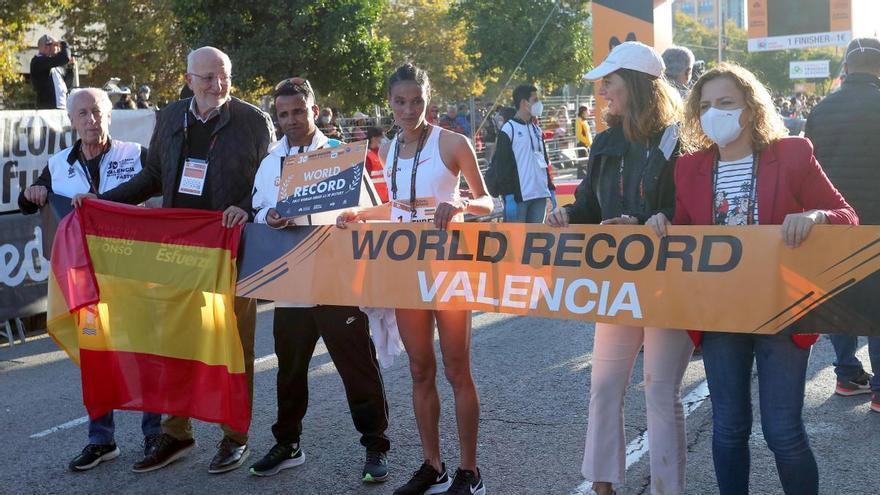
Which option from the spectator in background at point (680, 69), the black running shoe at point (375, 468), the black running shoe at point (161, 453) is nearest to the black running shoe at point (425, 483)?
the black running shoe at point (375, 468)

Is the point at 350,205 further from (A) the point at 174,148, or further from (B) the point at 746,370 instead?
(B) the point at 746,370

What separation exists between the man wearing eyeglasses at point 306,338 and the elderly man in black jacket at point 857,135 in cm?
284

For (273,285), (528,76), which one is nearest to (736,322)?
(273,285)

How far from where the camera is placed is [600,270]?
13.0 ft

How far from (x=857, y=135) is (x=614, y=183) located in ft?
7.83

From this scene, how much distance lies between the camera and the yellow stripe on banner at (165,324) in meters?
5.05

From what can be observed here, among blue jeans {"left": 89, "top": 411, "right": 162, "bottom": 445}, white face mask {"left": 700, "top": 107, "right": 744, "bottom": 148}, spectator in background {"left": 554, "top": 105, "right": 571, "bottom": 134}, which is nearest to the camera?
white face mask {"left": 700, "top": 107, "right": 744, "bottom": 148}

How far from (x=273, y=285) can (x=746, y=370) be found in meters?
2.32

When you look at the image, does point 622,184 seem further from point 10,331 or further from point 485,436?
point 10,331

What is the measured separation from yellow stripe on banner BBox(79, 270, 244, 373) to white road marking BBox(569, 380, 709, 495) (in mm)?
1796

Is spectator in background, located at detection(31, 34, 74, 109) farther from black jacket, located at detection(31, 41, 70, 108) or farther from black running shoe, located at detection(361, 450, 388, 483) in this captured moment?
black running shoe, located at detection(361, 450, 388, 483)

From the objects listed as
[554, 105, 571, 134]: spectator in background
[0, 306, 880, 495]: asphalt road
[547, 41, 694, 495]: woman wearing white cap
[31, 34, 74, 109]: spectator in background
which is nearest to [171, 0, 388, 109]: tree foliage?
[31, 34, 74, 109]: spectator in background

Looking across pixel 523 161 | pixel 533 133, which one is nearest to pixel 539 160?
pixel 523 161

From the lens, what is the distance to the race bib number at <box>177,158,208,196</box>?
5.18 m
